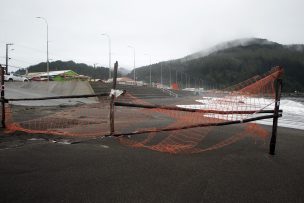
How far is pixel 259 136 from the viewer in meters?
8.16

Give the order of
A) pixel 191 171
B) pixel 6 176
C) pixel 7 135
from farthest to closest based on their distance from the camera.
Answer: pixel 7 135
pixel 191 171
pixel 6 176

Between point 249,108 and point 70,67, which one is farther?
point 70,67

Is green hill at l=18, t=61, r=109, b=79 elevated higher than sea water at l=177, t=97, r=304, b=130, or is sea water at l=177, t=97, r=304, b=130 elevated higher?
green hill at l=18, t=61, r=109, b=79

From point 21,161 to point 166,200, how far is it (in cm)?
281

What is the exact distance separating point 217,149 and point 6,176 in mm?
4270

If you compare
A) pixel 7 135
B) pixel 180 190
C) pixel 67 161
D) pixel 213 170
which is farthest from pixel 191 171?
pixel 7 135

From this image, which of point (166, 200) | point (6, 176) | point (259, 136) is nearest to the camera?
point (166, 200)

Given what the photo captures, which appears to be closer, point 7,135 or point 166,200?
point 166,200

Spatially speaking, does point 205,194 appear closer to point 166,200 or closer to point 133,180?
point 166,200

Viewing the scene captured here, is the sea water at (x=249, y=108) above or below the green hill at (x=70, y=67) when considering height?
below

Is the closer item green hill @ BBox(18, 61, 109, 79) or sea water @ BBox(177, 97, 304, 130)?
sea water @ BBox(177, 97, 304, 130)

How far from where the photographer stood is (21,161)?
187 inches

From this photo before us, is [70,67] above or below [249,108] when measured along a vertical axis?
above

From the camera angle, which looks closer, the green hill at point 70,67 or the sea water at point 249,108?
the sea water at point 249,108
